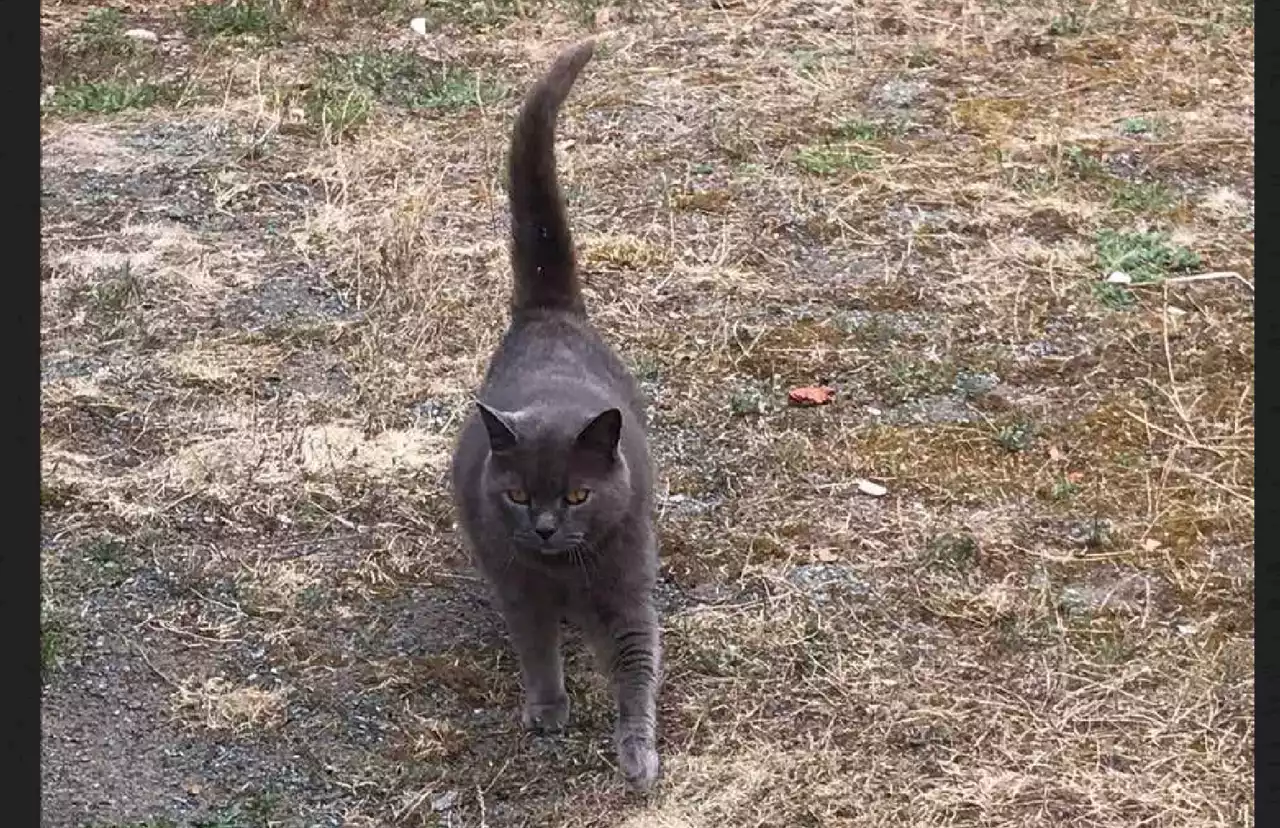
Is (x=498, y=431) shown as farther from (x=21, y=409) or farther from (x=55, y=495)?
(x=55, y=495)

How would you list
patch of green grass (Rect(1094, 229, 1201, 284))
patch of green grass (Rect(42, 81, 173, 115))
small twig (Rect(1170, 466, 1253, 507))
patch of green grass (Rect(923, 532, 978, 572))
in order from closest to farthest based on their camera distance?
patch of green grass (Rect(923, 532, 978, 572)) → small twig (Rect(1170, 466, 1253, 507)) → patch of green grass (Rect(1094, 229, 1201, 284)) → patch of green grass (Rect(42, 81, 173, 115))

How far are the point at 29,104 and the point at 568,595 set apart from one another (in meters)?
1.33

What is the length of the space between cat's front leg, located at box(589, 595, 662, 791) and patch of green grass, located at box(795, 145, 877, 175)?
2457mm

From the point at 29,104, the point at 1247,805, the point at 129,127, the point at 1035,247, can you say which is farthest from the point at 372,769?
the point at 129,127

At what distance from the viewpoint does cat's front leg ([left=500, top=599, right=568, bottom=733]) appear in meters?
2.96

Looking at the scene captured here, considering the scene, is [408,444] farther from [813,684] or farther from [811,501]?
[813,684]

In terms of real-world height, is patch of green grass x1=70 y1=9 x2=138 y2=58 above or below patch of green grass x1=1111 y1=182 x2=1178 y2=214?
above

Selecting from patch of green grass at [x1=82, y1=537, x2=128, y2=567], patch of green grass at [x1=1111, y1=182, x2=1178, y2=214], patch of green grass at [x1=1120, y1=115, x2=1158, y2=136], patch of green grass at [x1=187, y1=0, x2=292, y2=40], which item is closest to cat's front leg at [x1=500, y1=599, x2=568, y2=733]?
patch of green grass at [x1=82, y1=537, x2=128, y2=567]

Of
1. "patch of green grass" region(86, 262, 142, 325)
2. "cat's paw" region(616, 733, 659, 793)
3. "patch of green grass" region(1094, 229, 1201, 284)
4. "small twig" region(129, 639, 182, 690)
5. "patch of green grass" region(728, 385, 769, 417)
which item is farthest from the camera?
"patch of green grass" region(1094, 229, 1201, 284)

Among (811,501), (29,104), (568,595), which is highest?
(29,104)

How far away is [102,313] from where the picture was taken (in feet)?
14.4

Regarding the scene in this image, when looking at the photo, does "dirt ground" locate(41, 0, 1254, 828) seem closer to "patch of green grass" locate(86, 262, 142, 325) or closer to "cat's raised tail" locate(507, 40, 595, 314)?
"patch of green grass" locate(86, 262, 142, 325)

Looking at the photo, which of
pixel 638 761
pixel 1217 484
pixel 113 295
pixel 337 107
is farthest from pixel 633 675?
pixel 337 107

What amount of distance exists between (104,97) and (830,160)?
104 inches
